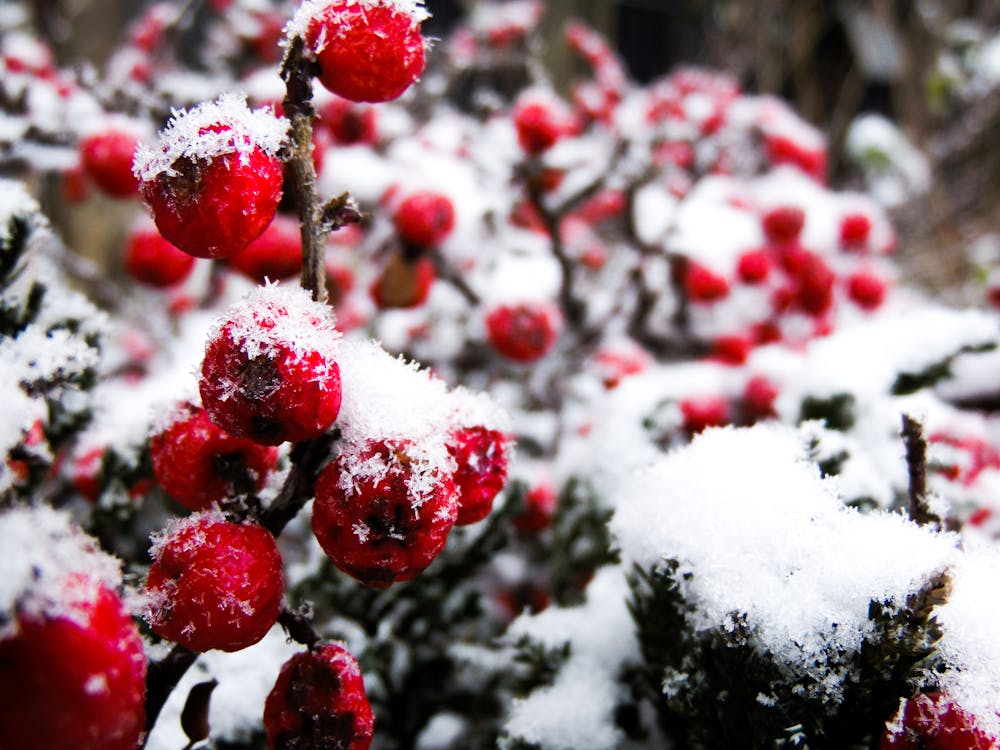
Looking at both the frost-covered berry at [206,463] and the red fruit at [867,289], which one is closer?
the frost-covered berry at [206,463]

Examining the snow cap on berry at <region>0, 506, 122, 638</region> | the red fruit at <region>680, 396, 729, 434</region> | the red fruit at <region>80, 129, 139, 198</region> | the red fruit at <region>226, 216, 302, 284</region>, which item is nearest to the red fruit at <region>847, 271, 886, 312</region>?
the red fruit at <region>680, 396, 729, 434</region>

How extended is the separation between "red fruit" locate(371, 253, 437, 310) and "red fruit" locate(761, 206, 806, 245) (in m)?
0.94

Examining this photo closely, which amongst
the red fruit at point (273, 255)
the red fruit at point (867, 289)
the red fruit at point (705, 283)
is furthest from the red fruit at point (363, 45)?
the red fruit at point (867, 289)

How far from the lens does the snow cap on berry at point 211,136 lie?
19.2 inches

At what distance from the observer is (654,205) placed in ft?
7.14

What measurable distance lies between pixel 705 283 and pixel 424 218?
69 centimetres

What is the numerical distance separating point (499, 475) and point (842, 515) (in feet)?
0.99

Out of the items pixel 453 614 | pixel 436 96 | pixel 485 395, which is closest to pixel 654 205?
pixel 436 96

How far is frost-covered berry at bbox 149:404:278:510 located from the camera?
573 millimetres

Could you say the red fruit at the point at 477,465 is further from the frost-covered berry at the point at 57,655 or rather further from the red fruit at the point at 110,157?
the red fruit at the point at 110,157

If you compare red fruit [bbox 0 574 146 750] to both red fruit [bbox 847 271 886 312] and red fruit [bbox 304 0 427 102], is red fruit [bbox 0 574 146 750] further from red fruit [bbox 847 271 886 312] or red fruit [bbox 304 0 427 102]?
red fruit [bbox 847 271 886 312]

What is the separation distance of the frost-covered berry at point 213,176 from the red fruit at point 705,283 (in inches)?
51.1

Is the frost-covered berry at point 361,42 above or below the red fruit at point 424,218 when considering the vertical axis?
below

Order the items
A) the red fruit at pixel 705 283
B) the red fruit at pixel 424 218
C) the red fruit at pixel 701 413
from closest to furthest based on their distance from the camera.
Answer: the red fruit at pixel 701 413 < the red fruit at pixel 424 218 < the red fruit at pixel 705 283
